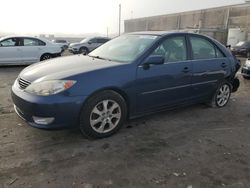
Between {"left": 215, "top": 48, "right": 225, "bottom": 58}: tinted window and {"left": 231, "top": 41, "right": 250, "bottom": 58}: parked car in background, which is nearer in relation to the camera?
{"left": 215, "top": 48, "right": 225, "bottom": 58}: tinted window

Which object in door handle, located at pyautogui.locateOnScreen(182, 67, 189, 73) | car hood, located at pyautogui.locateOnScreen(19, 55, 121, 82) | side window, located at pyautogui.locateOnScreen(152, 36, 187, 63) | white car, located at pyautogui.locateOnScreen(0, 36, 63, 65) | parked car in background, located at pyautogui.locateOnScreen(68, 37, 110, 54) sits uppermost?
side window, located at pyautogui.locateOnScreen(152, 36, 187, 63)

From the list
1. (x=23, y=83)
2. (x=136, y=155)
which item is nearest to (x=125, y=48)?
(x=23, y=83)

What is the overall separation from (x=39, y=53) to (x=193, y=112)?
817cm

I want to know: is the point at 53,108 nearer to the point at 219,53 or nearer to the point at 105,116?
the point at 105,116

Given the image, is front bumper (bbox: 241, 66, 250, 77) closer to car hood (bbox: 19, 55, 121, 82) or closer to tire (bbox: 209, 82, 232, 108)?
tire (bbox: 209, 82, 232, 108)

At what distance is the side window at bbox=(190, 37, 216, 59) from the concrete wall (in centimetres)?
3069

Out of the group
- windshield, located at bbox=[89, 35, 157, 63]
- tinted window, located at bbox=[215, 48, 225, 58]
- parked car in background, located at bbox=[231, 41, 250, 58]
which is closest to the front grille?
windshield, located at bbox=[89, 35, 157, 63]

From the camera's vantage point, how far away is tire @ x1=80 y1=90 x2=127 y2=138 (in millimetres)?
3609

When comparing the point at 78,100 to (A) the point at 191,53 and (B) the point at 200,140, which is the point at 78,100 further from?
(A) the point at 191,53

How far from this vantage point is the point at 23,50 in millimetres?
10945

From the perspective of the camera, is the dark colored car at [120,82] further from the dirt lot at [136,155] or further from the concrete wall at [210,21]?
the concrete wall at [210,21]

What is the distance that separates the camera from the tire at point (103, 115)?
11.8 feet

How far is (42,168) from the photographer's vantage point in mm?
3061

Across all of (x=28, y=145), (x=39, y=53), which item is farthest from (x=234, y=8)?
(x=28, y=145)
